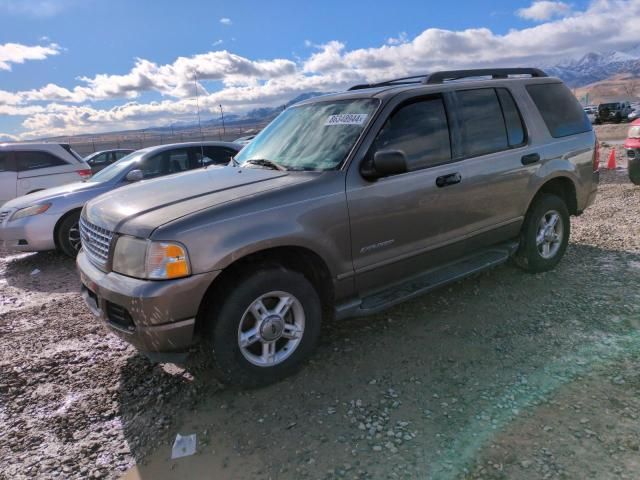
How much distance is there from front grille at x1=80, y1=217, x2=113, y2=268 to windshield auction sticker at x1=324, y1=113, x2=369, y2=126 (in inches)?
72.6

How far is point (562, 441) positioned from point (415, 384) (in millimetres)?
894

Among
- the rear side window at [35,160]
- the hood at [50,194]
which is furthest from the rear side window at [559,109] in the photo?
the rear side window at [35,160]

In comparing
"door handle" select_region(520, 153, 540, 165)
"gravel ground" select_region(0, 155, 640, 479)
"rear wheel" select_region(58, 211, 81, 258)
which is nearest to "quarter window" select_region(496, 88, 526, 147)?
"door handle" select_region(520, 153, 540, 165)

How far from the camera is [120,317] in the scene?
2838 mm

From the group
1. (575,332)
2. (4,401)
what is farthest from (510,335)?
(4,401)

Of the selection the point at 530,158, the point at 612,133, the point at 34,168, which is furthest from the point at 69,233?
the point at 612,133

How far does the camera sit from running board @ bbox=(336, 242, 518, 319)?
333cm

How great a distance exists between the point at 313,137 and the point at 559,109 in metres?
2.76

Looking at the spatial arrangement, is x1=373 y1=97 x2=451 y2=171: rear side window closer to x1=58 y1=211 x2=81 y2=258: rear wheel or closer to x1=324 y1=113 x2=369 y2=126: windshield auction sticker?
x1=324 y1=113 x2=369 y2=126: windshield auction sticker

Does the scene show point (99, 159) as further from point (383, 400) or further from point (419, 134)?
point (383, 400)

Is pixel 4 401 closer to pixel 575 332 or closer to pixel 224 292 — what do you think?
pixel 224 292

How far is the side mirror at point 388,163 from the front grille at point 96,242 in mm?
1801

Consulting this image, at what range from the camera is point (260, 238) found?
2842 millimetres

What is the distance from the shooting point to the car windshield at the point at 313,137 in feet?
11.3
